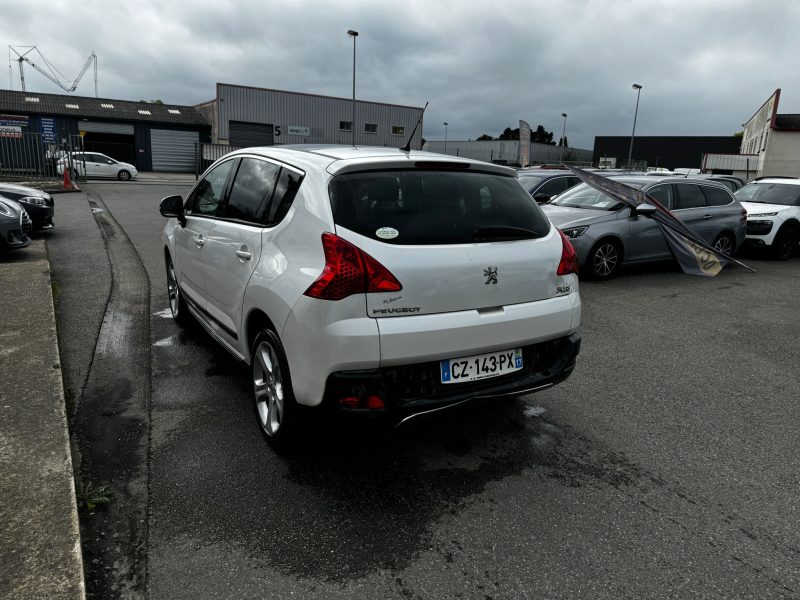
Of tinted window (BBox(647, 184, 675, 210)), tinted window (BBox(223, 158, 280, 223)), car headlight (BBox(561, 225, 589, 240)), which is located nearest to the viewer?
tinted window (BBox(223, 158, 280, 223))

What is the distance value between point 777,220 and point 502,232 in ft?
35.7

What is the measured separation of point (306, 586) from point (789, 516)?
2373 mm

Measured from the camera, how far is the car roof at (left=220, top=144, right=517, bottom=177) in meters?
3.14

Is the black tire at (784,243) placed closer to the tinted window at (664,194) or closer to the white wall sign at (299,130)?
the tinted window at (664,194)

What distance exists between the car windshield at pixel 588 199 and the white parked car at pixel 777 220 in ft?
12.6

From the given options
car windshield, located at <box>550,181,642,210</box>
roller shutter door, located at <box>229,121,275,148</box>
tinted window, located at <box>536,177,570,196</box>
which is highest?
roller shutter door, located at <box>229,121,275,148</box>

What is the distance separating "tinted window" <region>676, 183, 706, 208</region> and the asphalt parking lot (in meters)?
5.47

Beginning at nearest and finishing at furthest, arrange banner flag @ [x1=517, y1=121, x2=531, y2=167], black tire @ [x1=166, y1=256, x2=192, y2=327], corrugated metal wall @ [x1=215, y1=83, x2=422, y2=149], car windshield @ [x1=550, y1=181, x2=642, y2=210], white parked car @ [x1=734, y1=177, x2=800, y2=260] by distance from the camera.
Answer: black tire @ [x1=166, y1=256, x2=192, y2=327], car windshield @ [x1=550, y1=181, x2=642, y2=210], white parked car @ [x1=734, y1=177, x2=800, y2=260], banner flag @ [x1=517, y1=121, x2=531, y2=167], corrugated metal wall @ [x1=215, y1=83, x2=422, y2=149]

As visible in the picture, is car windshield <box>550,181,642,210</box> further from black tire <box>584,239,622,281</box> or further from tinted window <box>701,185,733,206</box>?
tinted window <box>701,185,733,206</box>

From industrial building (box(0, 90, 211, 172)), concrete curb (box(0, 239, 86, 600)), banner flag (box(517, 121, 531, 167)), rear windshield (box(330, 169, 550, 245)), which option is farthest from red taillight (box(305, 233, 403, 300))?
industrial building (box(0, 90, 211, 172))

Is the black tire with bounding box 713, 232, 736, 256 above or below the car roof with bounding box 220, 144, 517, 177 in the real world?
below

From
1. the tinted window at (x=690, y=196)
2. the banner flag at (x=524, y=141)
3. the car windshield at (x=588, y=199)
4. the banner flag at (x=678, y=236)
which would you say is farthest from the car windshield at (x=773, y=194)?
the banner flag at (x=524, y=141)

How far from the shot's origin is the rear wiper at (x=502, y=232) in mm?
3182

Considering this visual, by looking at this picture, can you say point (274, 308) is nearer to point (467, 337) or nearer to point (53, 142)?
point (467, 337)
